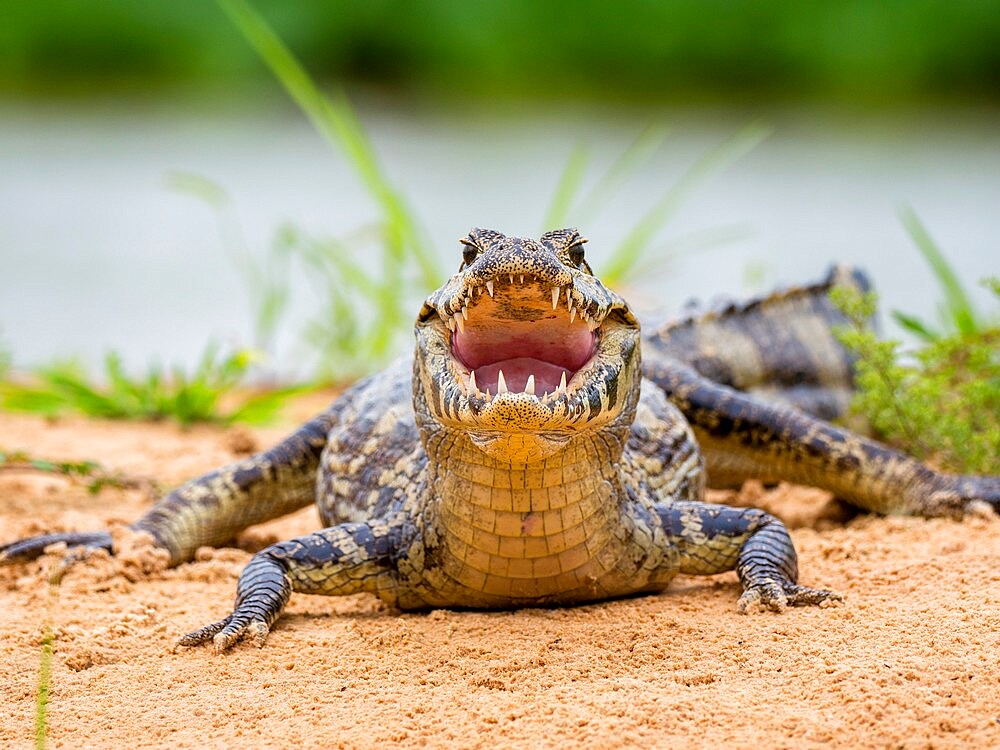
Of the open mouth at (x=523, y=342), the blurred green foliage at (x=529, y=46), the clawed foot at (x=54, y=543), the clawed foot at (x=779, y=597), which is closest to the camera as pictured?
the open mouth at (x=523, y=342)

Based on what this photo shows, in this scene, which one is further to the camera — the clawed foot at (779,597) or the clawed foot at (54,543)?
the clawed foot at (54,543)

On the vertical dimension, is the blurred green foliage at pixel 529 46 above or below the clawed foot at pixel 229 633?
above

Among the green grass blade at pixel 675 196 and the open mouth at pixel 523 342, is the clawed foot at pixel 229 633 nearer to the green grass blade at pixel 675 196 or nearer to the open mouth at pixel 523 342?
the open mouth at pixel 523 342

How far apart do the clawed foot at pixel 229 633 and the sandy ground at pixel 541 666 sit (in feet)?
0.11

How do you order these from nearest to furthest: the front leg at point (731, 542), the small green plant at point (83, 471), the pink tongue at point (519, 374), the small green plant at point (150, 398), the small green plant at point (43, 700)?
1. the small green plant at point (43, 700)
2. the pink tongue at point (519, 374)
3. the front leg at point (731, 542)
4. the small green plant at point (83, 471)
5. the small green plant at point (150, 398)

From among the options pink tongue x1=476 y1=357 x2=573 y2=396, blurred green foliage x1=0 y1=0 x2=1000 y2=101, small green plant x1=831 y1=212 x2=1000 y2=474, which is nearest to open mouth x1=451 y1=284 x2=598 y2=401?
pink tongue x1=476 y1=357 x2=573 y2=396

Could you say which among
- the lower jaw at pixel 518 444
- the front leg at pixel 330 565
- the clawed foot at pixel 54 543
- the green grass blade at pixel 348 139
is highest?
the green grass blade at pixel 348 139

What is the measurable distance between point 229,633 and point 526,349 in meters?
1.01

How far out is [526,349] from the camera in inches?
118

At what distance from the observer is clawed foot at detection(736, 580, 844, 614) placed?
10.3 feet

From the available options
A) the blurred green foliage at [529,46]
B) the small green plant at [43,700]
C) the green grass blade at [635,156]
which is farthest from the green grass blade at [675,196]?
the small green plant at [43,700]

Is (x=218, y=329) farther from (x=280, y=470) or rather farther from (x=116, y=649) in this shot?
(x=116, y=649)

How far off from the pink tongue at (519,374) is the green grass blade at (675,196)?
4.30m

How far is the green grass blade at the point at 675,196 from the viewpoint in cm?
748
